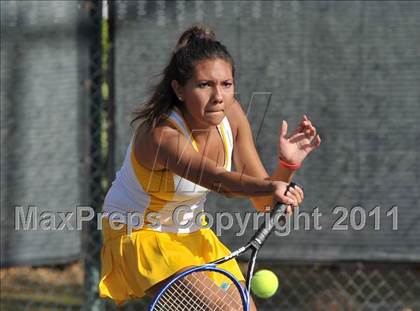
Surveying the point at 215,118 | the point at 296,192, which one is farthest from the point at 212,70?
the point at 296,192

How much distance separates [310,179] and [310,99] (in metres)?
0.40

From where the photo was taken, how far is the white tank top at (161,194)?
3.59 m

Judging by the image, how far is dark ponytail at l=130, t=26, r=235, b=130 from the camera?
11.5 ft

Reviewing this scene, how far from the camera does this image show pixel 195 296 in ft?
11.3

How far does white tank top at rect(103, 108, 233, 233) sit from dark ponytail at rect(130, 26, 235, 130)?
0.18ft

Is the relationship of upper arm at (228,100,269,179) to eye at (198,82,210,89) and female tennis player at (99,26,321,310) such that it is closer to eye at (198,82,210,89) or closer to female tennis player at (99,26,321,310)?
female tennis player at (99,26,321,310)

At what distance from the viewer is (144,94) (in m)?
5.01

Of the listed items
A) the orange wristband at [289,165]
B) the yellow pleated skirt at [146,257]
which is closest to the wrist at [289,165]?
the orange wristband at [289,165]

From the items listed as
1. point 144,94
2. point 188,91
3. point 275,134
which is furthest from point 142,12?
point 188,91

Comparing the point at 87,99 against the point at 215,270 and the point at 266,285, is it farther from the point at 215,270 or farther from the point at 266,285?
the point at 215,270

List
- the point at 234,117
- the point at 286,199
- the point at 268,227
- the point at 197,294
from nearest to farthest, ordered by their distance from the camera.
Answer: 1. the point at 286,199
2. the point at 268,227
3. the point at 197,294
4. the point at 234,117

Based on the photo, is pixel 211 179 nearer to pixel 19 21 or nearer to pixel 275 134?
pixel 275 134

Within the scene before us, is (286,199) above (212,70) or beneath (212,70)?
beneath

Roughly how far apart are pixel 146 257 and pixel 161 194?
0.24m
